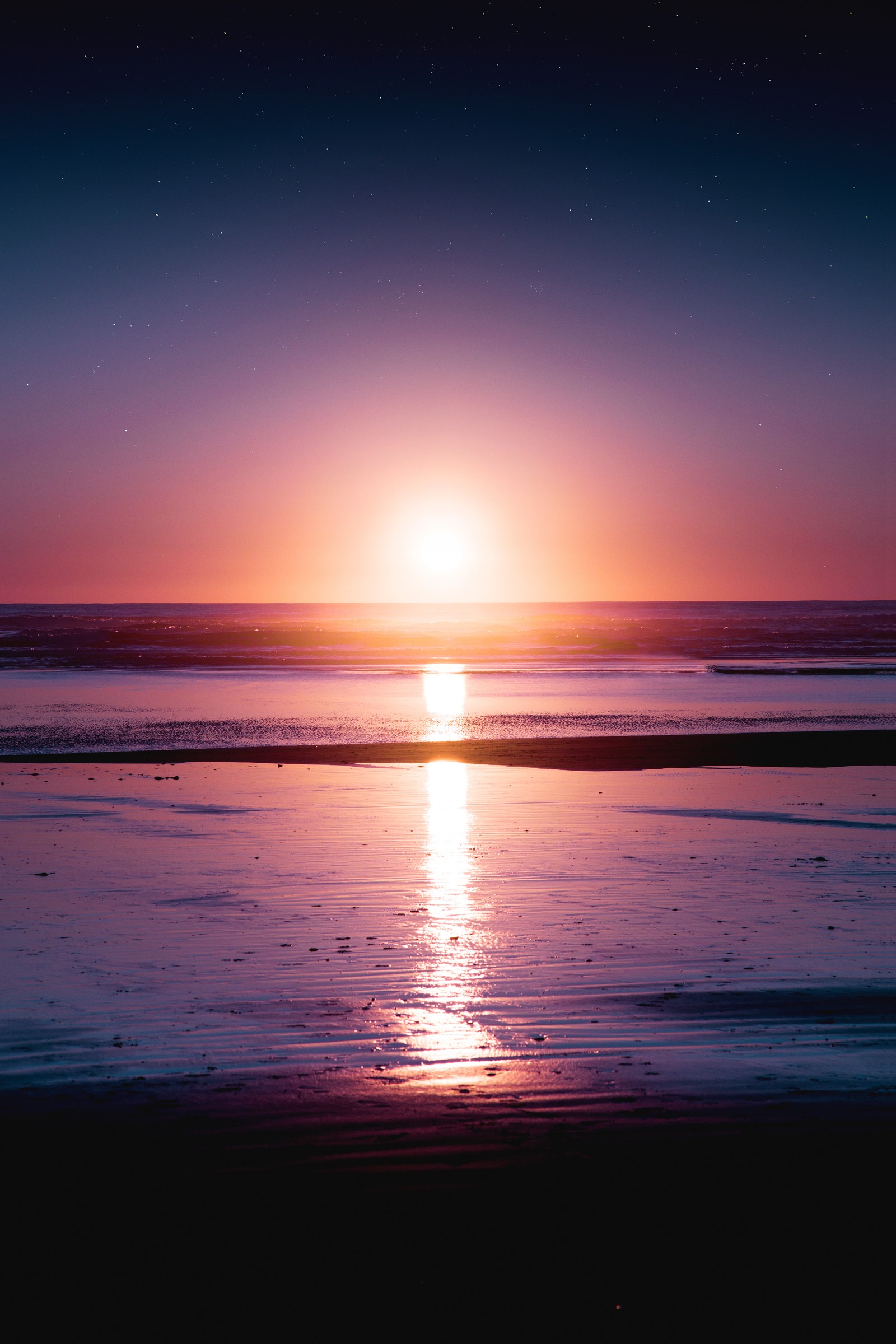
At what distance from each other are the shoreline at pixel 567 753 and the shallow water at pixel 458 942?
396cm

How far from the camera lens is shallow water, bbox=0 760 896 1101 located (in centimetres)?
586

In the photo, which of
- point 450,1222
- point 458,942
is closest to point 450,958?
point 458,942

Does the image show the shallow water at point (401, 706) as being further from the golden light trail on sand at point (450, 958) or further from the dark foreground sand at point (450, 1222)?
the dark foreground sand at point (450, 1222)

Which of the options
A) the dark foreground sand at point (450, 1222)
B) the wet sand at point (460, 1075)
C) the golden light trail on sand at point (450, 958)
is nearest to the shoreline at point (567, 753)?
the golden light trail on sand at point (450, 958)

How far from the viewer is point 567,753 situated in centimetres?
1969

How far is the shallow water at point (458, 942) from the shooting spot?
5.86 metres

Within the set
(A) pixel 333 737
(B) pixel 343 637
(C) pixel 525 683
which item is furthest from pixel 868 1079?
(B) pixel 343 637

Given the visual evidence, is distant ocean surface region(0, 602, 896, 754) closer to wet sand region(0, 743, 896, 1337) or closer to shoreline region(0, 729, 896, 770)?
shoreline region(0, 729, 896, 770)

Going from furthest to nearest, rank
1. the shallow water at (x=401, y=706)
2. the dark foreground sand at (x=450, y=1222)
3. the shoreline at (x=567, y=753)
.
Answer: the shallow water at (x=401, y=706) → the shoreline at (x=567, y=753) → the dark foreground sand at (x=450, y=1222)

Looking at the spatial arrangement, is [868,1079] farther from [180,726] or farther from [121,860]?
[180,726]

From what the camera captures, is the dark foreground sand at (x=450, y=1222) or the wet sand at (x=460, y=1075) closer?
the dark foreground sand at (x=450, y=1222)

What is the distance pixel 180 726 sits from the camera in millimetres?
24359

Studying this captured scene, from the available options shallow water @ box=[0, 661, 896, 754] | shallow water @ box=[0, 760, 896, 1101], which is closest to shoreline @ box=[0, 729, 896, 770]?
shallow water @ box=[0, 661, 896, 754]

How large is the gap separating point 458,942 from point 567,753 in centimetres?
1181
